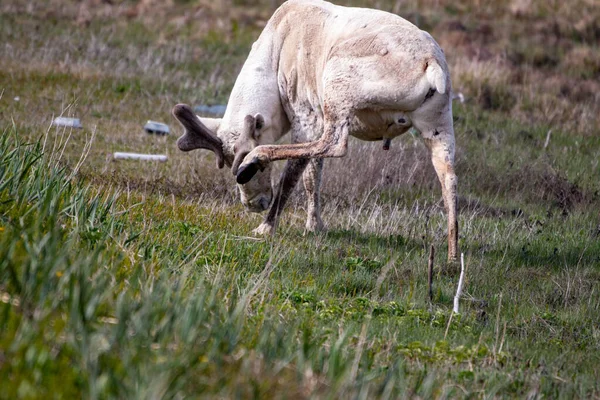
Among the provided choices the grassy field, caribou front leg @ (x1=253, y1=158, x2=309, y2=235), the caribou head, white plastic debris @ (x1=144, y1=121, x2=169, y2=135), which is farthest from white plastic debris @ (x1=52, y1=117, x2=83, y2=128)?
caribou front leg @ (x1=253, y1=158, x2=309, y2=235)

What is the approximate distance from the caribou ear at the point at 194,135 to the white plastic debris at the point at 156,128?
4246 millimetres

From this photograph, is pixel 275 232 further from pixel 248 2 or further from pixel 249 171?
pixel 248 2

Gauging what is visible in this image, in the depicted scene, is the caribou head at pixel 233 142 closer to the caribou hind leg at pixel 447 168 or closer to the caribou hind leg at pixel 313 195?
the caribou hind leg at pixel 313 195

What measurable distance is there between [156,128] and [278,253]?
18.9 feet

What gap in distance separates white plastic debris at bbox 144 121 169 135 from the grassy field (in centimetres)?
15

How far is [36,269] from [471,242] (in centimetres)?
502

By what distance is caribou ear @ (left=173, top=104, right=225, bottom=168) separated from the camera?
309 inches

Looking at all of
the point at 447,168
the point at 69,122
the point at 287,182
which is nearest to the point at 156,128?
the point at 69,122

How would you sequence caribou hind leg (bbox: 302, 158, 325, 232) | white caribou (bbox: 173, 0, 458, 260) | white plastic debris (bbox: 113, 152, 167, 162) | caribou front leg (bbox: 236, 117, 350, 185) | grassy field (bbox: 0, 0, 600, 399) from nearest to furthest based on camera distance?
1. grassy field (bbox: 0, 0, 600, 399)
2. white caribou (bbox: 173, 0, 458, 260)
3. caribou front leg (bbox: 236, 117, 350, 185)
4. caribou hind leg (bbox: 302, 158, 325, 232)
5. white plastic debris (bbox: 113, 152, 167, 162)

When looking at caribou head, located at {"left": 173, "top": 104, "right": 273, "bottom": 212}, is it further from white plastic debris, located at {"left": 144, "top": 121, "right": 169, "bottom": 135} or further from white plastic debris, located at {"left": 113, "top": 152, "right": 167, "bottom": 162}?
white plastic debris, located at {"left": 144, "top": 121, "right": 169, "bottom": 135}

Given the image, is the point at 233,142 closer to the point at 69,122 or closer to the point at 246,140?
the point at 246,140

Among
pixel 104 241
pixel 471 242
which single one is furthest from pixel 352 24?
pixel 104 241

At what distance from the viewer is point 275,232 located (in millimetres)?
7898

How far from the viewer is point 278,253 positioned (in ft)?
22.8
